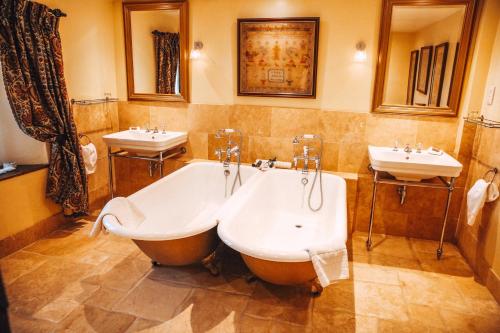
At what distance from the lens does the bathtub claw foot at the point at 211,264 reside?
2.53 meters

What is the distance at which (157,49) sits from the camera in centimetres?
364

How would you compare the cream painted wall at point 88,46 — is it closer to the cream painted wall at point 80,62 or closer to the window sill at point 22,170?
the cream painted wall at point 80,62

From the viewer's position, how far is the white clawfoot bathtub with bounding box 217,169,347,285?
77.8 inches

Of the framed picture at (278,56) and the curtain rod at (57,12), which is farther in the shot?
the framed picture at (278,56)

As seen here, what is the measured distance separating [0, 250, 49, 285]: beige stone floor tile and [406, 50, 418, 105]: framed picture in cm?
344

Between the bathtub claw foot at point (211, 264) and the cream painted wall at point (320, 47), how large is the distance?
1.72 meters

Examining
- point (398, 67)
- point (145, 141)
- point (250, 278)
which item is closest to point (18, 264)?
point (145, 141)

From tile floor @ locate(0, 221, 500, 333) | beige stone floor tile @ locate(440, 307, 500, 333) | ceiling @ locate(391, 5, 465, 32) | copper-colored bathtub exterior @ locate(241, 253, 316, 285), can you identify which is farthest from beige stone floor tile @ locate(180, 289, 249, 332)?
ceiling @ locate(391, 5, 465, 32)

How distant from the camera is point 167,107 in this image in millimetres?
3803

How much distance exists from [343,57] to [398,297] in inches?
84.1

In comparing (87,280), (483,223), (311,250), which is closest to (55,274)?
(87,280)

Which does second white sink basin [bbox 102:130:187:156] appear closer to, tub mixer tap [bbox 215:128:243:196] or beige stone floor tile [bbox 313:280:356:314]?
tub mixer tap [bbox 215:128:243:196]

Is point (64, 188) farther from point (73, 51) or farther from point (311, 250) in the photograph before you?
point (311, 250)

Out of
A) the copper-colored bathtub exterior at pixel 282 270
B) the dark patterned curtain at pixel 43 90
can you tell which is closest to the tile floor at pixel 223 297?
the copper-colored bathtub exterior at pixel 282 270
